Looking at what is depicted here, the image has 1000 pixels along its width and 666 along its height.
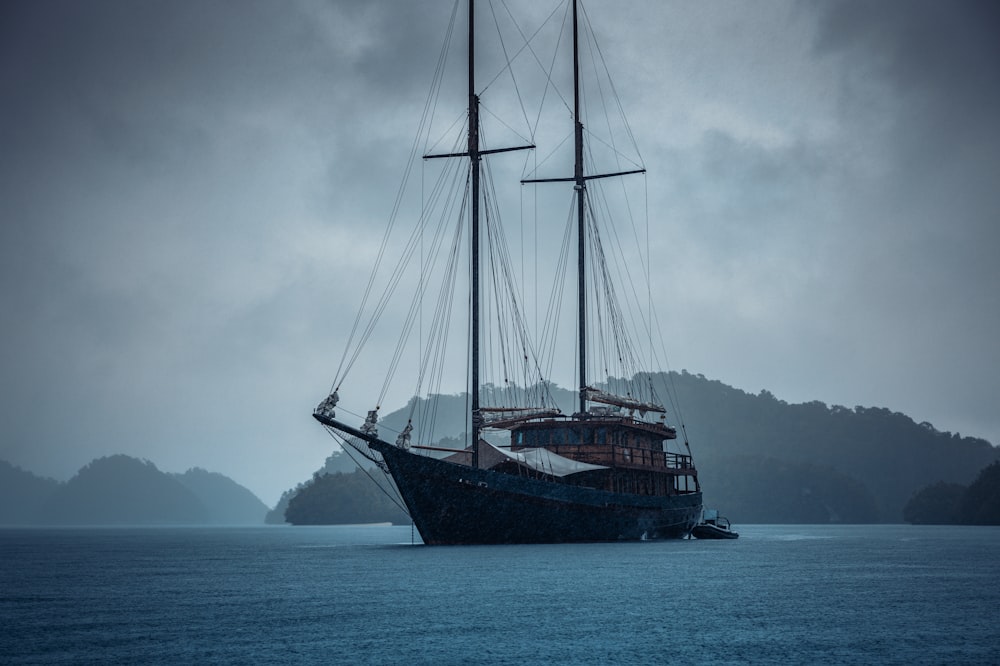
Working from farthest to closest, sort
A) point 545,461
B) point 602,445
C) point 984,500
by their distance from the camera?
1. point 984,500
2. point 602,445
3. point 545,461

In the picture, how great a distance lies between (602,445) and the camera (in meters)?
54.0

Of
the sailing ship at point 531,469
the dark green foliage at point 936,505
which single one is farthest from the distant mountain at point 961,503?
the sailing ship at point 531,469

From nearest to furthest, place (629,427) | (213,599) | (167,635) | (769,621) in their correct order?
1. (167,635)
2. (769,621)
3. (213,599)
4. (629,427)

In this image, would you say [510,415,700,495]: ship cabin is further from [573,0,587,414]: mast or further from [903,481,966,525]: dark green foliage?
[903,481,966,525]: dark green foliage

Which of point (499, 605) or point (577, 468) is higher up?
point (577, 468)

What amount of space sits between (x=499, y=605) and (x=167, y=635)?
957cm

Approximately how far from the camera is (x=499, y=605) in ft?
85.4

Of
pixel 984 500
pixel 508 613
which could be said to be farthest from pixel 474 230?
pixel 984 500

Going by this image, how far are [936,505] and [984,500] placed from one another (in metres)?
23.7

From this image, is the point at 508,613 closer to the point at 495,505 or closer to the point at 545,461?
the point at 495,505

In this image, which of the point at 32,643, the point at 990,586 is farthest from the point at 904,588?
the point at 32,643

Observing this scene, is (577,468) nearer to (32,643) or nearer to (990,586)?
(990,586)

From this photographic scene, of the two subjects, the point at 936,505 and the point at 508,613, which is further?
the point at 936,505

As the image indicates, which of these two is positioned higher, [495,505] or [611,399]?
[611,399]
